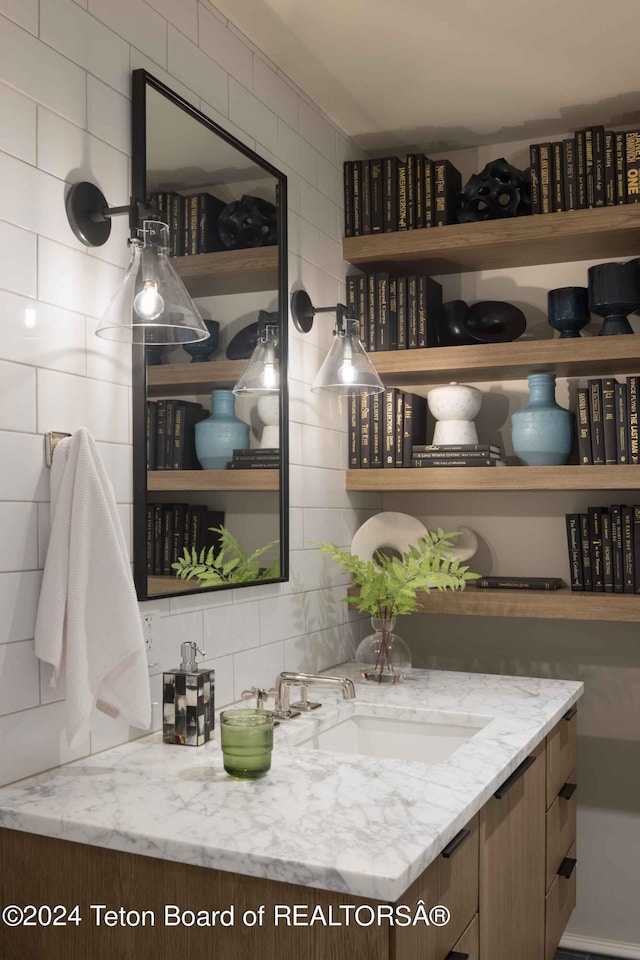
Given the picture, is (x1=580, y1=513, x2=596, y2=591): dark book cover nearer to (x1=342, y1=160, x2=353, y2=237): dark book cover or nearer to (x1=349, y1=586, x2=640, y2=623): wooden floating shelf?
(x1=349, y1=586, x2=640, y2=623): wooden floating shelf

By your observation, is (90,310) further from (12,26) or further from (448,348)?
(448,348)

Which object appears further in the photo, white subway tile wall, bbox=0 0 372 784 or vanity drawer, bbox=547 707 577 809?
vanity drawer, bbox=547 707 577 809

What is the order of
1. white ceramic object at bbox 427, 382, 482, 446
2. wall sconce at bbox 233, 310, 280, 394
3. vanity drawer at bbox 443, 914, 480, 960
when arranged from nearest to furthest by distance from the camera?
vanity drawer at bbox 443, 914, 480, 960 < wall sconce at bbox 233, 310, 280, 394 < white ceramic object at bbox 427, 382, 482, 446

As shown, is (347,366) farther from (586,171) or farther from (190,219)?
(586,171)

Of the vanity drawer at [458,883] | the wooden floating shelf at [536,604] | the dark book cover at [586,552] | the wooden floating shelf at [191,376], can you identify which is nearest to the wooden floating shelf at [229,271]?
the wooden floating shelf at [191,376]

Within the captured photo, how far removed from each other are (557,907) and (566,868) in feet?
0.39

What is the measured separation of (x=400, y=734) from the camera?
2.26m

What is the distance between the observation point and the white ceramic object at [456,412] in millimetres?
2898

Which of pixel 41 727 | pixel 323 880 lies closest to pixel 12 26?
pixel 41 727

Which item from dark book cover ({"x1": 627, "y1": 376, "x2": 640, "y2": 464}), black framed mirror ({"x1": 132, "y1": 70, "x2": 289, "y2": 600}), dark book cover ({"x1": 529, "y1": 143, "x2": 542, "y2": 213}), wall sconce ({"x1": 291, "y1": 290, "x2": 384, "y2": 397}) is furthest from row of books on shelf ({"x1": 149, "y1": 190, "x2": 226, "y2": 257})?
dark book cover ({"x1": 627, "y1": 376, "x2": 640, "y2": 464})

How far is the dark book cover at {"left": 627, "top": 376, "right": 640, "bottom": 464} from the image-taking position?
2658 mm

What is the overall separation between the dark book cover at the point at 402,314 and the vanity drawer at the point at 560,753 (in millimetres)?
1242

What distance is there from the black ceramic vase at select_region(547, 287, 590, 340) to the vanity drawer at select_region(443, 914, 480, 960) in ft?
5.76

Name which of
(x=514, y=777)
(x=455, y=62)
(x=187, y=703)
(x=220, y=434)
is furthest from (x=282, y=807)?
(x=455, y=62)
